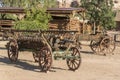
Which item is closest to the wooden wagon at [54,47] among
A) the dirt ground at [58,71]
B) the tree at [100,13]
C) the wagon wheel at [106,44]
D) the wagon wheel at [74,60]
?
the wagon wheel at [74,60]

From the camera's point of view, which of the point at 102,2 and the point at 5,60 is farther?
the point at 102,2

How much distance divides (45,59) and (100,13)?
109ft

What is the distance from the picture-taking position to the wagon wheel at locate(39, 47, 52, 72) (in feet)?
44.1

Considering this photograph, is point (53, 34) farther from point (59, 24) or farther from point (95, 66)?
point (59, 24)

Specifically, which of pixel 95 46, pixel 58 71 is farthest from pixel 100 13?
pixel 58 71

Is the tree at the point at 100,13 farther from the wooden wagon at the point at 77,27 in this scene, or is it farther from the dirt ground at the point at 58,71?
the dirt ground at the point at 58,71

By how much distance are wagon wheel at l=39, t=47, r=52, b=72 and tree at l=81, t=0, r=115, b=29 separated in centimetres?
3259

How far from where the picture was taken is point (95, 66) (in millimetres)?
15555

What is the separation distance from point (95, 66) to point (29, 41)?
2956 mm

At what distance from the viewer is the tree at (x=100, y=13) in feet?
151

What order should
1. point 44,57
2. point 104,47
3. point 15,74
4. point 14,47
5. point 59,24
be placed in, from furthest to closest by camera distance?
point 59,24
point 104,47
point 14,47
point 44,57
point 15,74

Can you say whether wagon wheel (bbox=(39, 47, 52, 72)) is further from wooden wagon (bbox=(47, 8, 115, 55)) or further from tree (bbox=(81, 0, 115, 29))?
tree (bbox=(81, 0, 115, 29))

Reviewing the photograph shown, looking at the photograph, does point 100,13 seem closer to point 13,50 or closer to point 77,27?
point 77,27

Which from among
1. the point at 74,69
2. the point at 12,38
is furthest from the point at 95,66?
the point at 12,38
